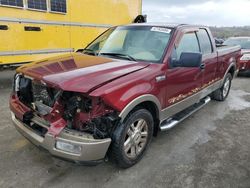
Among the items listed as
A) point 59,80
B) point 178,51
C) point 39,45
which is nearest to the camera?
point 59,80

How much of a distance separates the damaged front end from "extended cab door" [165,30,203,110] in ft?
4.10

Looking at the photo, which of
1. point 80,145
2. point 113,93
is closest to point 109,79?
point 113,93

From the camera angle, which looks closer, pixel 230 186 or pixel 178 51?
pixel 230 186

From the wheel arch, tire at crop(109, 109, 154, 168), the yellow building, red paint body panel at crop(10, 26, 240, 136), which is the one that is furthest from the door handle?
the yellow building

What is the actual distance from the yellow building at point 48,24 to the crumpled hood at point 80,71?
3.16m

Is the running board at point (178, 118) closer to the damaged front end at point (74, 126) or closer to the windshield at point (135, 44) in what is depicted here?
the windshield at point (135, 44)

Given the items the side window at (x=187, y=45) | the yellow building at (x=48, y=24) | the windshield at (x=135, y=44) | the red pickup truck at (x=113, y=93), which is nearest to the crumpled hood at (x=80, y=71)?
the red pickup truck at (x=113, y=93)

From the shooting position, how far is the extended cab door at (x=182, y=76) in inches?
147

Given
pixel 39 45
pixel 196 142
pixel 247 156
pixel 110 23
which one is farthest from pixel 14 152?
pixel 110 23

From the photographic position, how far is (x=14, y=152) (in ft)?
11.9

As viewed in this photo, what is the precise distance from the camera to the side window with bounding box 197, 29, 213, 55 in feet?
15.8

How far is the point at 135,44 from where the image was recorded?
404cm

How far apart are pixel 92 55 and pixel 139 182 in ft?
6.97

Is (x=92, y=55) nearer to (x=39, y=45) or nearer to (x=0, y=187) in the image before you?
(x=0, y=187)
